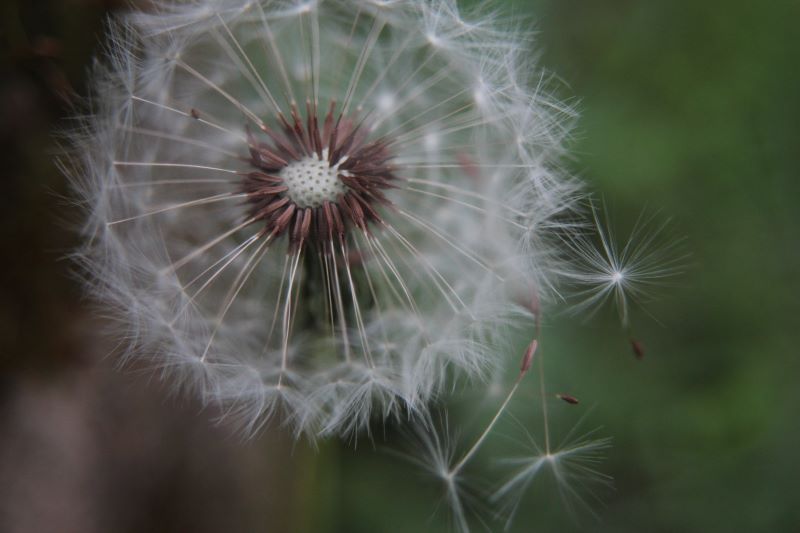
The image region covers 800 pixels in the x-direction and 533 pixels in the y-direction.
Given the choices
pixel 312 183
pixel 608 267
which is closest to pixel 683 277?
pixel 608 267

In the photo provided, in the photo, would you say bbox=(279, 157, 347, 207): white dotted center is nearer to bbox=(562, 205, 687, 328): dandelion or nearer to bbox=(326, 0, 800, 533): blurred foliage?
bbox=(562, 205, 687, 328): dandelion

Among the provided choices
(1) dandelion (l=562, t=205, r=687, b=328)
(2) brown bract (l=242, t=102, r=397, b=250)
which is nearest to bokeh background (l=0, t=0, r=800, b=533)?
(1) dandelion (l=562, t=205, r=687, b=328)

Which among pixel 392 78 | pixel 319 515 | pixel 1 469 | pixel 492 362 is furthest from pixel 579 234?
pixel 1 469

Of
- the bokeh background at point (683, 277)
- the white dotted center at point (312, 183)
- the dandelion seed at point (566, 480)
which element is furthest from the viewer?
the bokeh background at point (683, 277)

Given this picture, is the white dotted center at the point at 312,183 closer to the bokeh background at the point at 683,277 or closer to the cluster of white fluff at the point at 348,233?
the cluster of white fluff at the point at 348,233

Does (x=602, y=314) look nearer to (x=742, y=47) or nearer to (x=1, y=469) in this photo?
(x=742, y=47)

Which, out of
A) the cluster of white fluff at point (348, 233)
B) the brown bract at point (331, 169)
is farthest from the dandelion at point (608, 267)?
the brown bract at point (331, 169)
